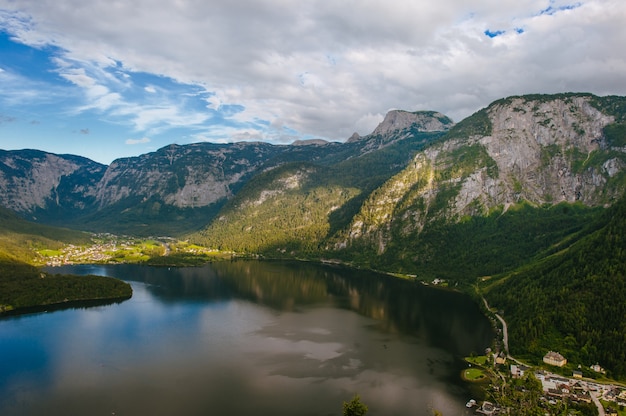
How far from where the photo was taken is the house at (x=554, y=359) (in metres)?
82.7

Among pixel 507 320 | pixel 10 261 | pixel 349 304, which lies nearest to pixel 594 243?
pixel 507 320

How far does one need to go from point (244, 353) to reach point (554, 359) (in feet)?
194

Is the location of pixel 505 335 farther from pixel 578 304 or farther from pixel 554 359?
pixel 554 359

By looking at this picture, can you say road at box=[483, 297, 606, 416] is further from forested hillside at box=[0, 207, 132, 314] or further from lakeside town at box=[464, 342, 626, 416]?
forested hillside at box=[0, 207, 132, 314]

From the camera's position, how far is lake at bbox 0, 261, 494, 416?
6719 centimetres

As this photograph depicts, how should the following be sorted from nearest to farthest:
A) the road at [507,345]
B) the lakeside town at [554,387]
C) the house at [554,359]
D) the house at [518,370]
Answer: the lakeside town at [554,387] → the road at [507,345] → the house at [518,370] → the house at [554,359]

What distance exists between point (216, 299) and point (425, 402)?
82.2 metres

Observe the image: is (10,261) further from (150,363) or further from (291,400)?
(291,400)

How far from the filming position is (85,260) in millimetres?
199875

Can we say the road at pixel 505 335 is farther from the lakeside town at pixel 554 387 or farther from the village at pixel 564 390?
the village at pixel 564 390

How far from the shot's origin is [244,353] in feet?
288

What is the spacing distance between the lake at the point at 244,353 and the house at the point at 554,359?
43.3 ft

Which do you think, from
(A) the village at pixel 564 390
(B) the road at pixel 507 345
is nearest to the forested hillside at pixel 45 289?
(B) the road at pixel 507 345

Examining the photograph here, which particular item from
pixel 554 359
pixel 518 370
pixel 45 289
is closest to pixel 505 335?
pixel 554 359
